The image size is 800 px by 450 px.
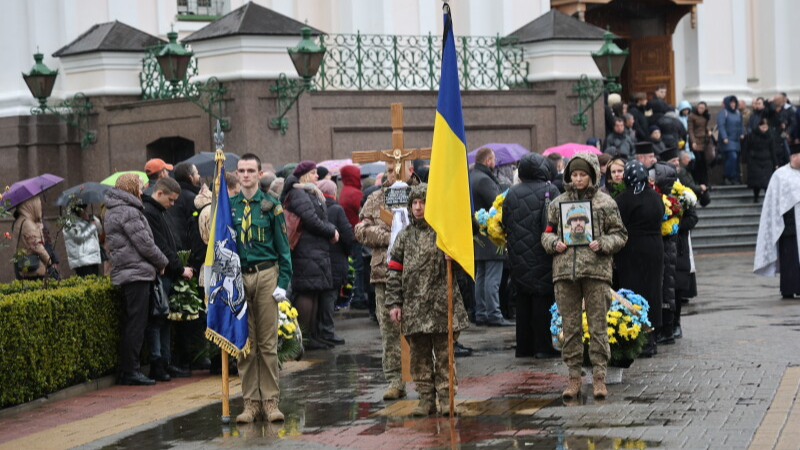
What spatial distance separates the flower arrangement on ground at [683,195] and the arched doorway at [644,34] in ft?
57.3

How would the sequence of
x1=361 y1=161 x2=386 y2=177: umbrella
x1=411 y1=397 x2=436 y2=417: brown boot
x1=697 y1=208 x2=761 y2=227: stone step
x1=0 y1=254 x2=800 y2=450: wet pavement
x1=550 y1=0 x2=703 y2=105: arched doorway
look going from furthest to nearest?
x1=550 y1=0 x2=703 y2=105: arched doorway
x1=697 y1=208 x2=761 y2=227: stone step
x1=361 y1=161 x2=386 y2=177: umbrella
x1=411 y1=397 x2=436 y2=417: brown boot
x1=0 y1=254 x2=800 y2=450: wet pavement

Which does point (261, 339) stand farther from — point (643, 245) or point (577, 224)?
point (643, 245)

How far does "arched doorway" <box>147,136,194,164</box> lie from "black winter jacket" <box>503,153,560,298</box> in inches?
373

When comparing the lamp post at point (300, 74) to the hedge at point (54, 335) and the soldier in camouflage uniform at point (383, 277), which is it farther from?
the soldier in camouflage uniform at point (383, 277)

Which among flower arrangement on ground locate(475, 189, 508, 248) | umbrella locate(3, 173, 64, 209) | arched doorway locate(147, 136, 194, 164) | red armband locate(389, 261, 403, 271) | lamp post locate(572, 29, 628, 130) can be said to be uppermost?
lamp post locate(572, 29, 628, 130)

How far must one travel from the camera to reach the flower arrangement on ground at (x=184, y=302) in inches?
521

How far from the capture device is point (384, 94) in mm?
22266

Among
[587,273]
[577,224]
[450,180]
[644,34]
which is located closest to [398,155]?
[450,180]

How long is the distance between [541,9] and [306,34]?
863 centimetres

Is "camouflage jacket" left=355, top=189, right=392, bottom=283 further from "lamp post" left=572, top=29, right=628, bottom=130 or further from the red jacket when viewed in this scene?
"lamp post" left=572, top=29, right=628, bottom=130

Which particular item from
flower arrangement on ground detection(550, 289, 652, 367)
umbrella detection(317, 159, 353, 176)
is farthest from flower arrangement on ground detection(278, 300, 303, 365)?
umbrella detection(317, 159, 353, 176)

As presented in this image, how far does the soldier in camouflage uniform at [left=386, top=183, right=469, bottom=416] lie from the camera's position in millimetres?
10445

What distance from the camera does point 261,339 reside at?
10711 millimetres

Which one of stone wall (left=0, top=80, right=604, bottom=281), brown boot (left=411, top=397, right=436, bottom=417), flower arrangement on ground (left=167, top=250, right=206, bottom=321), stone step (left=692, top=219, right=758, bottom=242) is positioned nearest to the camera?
brown boot (left=411, top=397, right=436, bottom=417)
